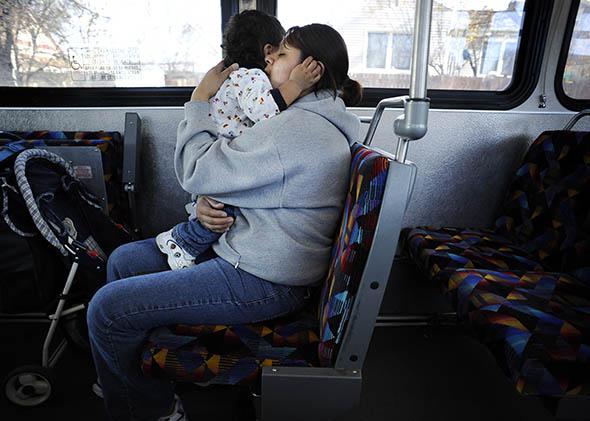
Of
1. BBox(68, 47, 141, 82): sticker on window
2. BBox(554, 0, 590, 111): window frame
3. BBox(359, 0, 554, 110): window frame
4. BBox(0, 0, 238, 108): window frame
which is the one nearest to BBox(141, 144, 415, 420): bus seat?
BBox(359, 0, 554, 110): window frame

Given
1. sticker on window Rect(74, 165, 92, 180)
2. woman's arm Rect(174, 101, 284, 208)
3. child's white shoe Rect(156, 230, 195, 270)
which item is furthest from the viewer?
sticker on window Rect(74, 165, 92, 180)

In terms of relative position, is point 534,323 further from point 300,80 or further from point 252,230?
point 300,80

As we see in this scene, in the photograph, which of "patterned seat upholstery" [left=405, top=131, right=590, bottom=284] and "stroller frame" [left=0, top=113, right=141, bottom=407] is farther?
"patterned seat upholstery" [left=405, top=131, right=590, bottom=284]

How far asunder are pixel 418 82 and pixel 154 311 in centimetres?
85

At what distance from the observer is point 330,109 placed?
1099 mm

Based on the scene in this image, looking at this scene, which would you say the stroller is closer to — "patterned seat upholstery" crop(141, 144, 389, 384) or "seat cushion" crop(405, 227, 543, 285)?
"patterned seat upholstery" crop(141, 144, 389, 384)

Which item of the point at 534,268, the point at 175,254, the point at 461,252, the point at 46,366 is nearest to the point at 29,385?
the point at 46,366

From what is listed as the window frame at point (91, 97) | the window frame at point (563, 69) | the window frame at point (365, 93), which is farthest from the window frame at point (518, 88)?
the window frame at point (91, 97)

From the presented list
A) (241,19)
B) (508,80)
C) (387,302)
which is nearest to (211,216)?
(241,19)

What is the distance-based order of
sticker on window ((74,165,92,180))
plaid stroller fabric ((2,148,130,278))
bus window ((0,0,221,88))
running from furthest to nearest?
1. bus window ((0,0,221,88))
2. sticker on window ((74,165,92,180))
3. plaid stroller fabric ((2,148,130,278))

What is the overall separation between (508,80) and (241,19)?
1.67 m

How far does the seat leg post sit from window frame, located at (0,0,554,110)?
5.22ft

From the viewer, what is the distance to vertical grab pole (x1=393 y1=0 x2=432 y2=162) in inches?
29.0

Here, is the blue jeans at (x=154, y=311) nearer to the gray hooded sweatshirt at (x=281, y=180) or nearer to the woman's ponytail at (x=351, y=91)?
the gray hooded sweatshirt at (x=281, y=180)
